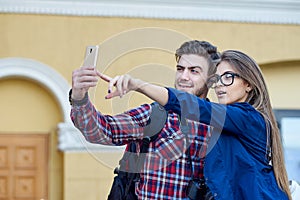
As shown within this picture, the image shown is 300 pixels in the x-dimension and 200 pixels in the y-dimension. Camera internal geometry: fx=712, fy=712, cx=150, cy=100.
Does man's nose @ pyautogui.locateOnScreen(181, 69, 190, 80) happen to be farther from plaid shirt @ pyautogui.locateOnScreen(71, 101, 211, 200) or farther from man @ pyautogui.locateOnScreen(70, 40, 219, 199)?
plaid shirt @ pyautogui.locateOnScreen(71, 101, 211, 200)

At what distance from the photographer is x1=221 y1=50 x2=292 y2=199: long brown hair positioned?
214 centimetres

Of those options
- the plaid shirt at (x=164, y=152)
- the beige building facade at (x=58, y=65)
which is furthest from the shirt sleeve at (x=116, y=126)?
the beige building facade at (x=58, y=65)

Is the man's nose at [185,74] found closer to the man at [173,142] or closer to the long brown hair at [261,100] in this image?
the man at [173,142]

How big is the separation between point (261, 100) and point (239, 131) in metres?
0.18

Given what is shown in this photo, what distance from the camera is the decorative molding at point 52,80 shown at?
227 inches

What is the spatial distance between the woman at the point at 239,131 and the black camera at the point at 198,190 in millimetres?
Answer: 58

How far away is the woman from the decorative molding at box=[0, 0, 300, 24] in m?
3.84

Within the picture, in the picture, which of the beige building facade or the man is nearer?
the man

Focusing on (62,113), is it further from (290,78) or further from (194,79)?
(194,79)

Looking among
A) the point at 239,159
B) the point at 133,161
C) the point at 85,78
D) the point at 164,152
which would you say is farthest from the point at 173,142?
the point at 85,78

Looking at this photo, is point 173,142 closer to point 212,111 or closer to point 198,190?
point 198,190

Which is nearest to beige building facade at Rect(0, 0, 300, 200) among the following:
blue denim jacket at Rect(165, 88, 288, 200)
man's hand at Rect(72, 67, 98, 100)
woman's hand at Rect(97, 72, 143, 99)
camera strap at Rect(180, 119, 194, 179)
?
camera strap at Rect(180, 119, 194, 179)

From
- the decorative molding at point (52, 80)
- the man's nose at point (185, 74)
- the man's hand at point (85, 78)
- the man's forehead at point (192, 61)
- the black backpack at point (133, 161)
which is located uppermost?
the decorative molding at point (52, 80)

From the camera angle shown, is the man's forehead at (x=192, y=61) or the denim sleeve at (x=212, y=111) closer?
the denim sleeve at (x=212, y=111)
